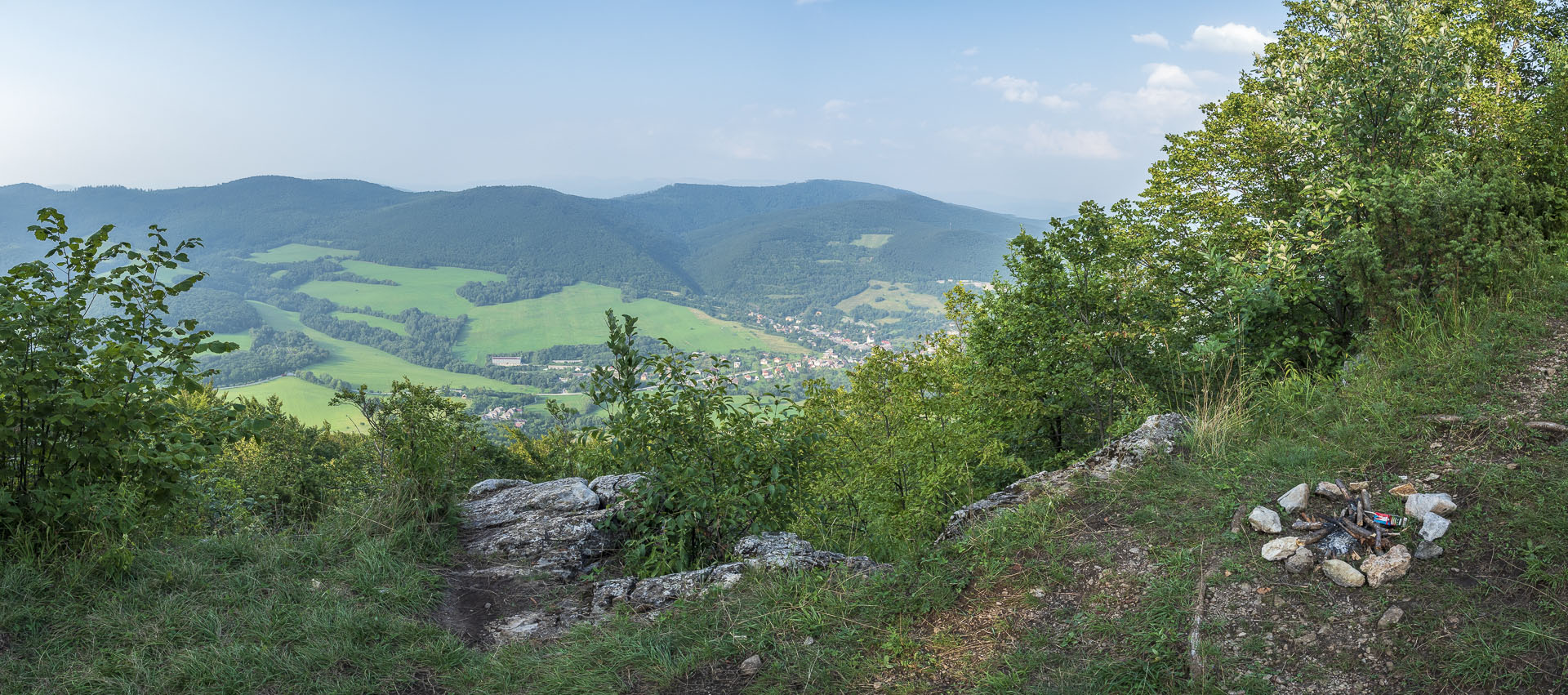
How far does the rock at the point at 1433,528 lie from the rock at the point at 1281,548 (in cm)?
55

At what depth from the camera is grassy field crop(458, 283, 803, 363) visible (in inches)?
5394

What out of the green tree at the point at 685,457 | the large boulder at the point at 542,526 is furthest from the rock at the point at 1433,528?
the large boulder at the point at 542,526

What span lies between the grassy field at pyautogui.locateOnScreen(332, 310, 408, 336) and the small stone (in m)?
161

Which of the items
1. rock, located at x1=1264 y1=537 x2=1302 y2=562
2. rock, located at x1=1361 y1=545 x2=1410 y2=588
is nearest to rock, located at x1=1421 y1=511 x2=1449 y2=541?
rock, located at x1=1361 y1=545 x2=1410 y2=588

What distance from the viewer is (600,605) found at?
15.7ft

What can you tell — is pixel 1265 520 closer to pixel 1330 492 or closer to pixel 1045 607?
pixel 1330 492

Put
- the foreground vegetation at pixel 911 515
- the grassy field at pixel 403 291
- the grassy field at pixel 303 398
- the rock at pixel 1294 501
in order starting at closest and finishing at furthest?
the foreground vegetation at pixel 911 515 < the rock at pixel 1294 501 < the grassy field at pixel 303 398 < the grassy field at pixel 403 291

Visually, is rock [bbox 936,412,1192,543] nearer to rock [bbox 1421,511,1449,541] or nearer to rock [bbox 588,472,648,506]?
rock [bbox 1421,511,1449,541]

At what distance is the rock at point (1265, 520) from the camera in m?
4.04

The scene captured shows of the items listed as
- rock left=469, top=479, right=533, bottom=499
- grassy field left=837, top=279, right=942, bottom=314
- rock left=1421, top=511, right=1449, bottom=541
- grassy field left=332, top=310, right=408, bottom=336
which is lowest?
grassy field left=837, top=279, right=942, bottom=314

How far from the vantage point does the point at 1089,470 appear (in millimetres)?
5605

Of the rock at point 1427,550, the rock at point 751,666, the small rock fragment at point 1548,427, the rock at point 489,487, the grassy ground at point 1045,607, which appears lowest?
the rock at point 489,487

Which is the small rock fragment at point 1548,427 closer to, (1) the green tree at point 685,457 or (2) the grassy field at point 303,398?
(1) the green tree at point 685,457

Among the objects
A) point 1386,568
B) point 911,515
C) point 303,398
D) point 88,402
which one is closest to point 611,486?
point 911,515
